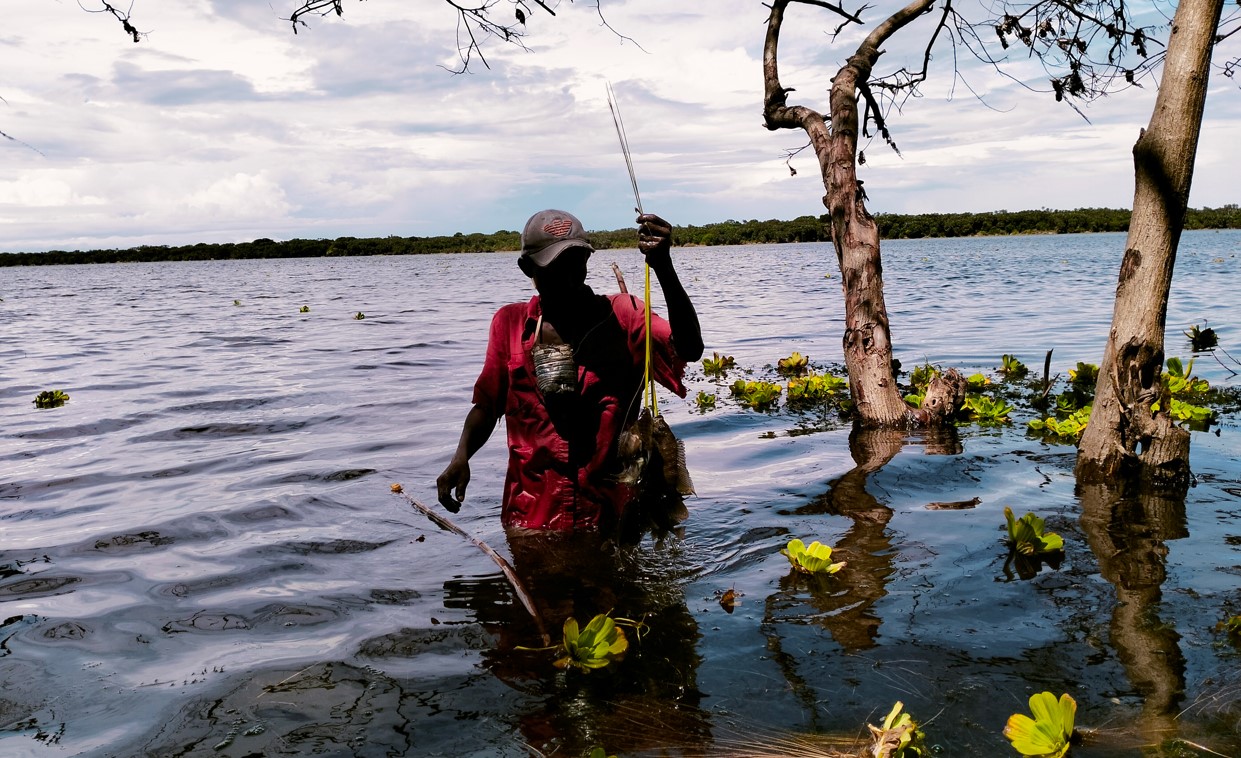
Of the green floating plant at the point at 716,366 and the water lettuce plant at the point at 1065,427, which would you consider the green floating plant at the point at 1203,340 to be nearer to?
the water lettuce plant at the point at 1065,427

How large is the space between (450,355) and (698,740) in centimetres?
1401

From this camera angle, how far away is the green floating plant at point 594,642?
361 cm

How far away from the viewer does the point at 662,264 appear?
4.01 meters

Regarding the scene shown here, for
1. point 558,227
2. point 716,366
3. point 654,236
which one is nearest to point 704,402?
point 716,366

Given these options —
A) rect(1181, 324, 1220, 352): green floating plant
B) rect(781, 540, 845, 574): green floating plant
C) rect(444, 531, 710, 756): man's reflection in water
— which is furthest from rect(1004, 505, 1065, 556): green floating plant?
rect(1181, 324, 1220, 352): green floating plant

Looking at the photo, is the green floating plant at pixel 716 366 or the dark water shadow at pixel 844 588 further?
the green floating plant at pixel 716 366

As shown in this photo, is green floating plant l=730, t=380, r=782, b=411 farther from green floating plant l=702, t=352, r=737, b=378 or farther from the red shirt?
the red shirt

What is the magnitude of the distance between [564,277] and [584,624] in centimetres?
172

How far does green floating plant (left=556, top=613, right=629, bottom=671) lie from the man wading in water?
35.9 inches

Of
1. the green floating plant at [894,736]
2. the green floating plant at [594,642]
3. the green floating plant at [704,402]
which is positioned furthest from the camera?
the green floating plant at [704,402]

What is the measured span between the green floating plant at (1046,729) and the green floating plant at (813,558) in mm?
1747

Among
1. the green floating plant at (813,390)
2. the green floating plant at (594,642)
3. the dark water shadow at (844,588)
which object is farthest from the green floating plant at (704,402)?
the green floating plant at (594,642)

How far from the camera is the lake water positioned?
3412mm

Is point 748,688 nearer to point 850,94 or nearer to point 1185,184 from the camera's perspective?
point 1185,184
